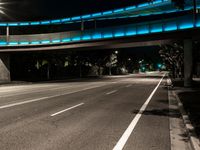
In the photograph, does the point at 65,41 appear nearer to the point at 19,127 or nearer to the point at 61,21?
the point at 61,21

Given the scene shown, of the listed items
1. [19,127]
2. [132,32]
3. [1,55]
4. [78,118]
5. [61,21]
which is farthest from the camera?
[61,21]

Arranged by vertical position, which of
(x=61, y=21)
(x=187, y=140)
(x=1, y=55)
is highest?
(x=61, y=21)

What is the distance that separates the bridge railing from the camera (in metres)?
31.5

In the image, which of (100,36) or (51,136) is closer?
(51,136)

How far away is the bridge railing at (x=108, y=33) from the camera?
103ft

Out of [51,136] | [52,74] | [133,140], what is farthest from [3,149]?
[52,74]

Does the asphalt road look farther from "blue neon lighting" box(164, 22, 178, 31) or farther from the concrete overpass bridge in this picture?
"blue neon lighting" box(164, 22, 178, 31)

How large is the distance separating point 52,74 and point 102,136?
61328 mm

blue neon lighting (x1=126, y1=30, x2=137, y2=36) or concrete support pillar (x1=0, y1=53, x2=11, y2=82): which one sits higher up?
blue neon lighting (x1=126, y1=30, x2=137, y2=36)

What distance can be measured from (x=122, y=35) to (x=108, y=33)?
8.29 ft

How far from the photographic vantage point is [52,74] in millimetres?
67188

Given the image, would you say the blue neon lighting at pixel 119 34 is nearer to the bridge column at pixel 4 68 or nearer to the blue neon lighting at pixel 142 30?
the blue neon lighting at pixel 142 30

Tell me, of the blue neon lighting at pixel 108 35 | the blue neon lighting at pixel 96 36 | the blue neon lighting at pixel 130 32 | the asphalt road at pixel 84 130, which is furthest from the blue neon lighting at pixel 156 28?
the asphalt road at pixel 84 130

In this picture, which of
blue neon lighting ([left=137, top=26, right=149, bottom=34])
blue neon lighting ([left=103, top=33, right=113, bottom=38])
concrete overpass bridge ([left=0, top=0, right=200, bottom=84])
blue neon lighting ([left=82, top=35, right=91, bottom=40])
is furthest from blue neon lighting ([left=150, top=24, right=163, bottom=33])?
blue neon lighting ([left=82, top=35, right=91, bottom=40])
